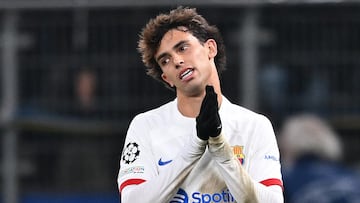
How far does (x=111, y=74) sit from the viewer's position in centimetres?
1166

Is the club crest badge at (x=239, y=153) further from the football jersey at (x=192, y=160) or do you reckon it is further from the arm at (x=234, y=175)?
the arm at (x=234, y=175)

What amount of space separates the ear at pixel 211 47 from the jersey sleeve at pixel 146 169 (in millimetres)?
442

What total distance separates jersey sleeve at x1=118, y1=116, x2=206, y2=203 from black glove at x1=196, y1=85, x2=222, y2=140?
8cm

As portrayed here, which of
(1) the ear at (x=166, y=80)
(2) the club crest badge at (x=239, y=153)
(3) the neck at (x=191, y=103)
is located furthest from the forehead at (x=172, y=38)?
(2) the club crest badge at (x=239, y=153)

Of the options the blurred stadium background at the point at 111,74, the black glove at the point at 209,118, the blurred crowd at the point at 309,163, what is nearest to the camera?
the black glove at the point at 209,118

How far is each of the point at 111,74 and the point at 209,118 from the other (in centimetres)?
630

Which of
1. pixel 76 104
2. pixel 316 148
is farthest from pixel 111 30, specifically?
pixel 316 148

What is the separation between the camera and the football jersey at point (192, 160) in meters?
5.70

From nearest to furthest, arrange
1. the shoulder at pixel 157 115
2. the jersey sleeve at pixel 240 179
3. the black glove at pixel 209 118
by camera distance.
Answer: the black glove at pixel 209 118
the jersey sleeve at pixel 240 179
the shoulder at pixel 157 115

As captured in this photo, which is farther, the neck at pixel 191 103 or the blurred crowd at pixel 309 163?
the blurred crowd at pixel 309 163

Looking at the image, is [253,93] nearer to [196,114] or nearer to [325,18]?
[325,18]

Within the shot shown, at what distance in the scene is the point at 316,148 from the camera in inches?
340

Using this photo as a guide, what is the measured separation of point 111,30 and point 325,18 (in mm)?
1914

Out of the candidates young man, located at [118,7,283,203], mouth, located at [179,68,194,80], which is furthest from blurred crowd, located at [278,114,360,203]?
mouth, located at [179,68,194,80]
